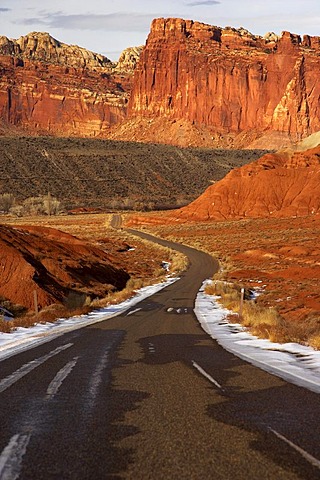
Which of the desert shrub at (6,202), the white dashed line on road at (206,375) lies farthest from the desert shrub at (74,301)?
the desert shrub at (6,202)

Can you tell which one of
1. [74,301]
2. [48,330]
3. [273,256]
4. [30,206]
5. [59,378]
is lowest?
[273,256]

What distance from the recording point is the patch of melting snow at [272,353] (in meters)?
9.41

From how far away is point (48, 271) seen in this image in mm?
32656

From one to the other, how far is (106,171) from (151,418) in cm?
13105

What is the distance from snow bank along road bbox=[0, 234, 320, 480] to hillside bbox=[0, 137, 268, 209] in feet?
371

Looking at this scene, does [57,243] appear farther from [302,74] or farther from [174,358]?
[302,74]

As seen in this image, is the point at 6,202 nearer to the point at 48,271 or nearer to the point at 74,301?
the point at 48,271

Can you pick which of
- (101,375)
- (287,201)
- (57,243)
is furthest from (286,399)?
(287,201)

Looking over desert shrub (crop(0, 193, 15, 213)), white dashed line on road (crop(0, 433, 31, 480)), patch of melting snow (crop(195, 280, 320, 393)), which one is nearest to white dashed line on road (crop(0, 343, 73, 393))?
white dashed line on road (crop(0, 433, 31, 480))

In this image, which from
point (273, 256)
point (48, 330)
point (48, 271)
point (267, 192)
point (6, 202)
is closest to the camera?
point (48, 330)

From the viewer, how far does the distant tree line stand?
11112cm

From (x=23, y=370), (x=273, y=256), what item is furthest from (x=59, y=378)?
(x=273, y=256)

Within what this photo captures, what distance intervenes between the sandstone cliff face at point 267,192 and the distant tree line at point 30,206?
2649cm

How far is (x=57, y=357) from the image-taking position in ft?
38.8
